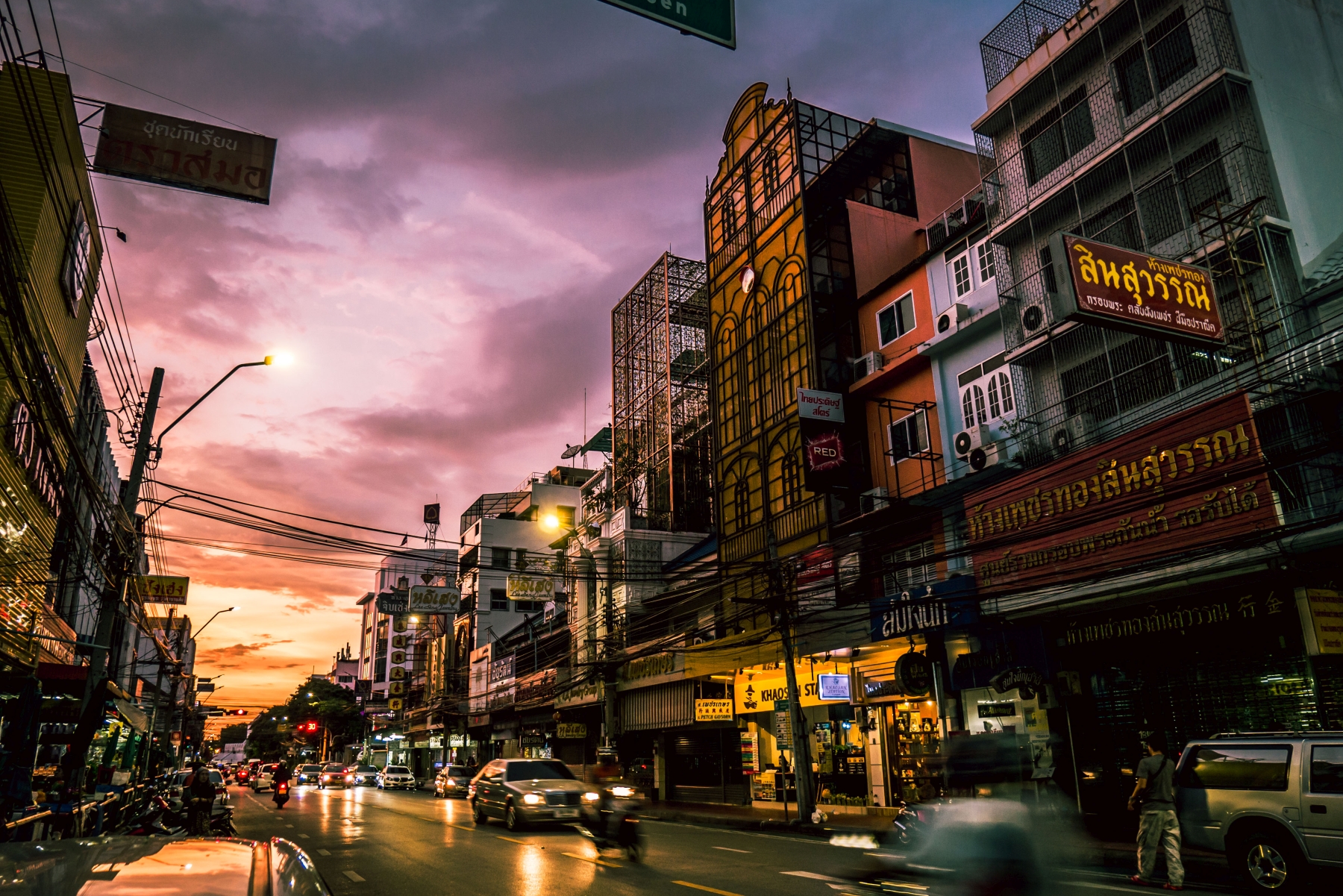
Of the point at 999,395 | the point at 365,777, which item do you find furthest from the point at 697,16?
the point at 365,777

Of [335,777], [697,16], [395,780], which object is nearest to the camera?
[697,16]

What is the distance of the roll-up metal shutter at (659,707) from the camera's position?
32625 mm

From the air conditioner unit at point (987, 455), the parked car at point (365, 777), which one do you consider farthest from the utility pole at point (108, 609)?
the parked car at point (365, 777)

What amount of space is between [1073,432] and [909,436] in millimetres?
6188

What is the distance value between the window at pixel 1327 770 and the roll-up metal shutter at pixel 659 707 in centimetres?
2332

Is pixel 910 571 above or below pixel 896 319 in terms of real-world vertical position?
below

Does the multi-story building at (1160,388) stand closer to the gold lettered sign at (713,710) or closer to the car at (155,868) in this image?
the gold lettered sign at (713,710)

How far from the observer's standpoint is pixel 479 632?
65.7 metres

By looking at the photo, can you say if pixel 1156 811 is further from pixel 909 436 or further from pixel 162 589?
pixel 162 589

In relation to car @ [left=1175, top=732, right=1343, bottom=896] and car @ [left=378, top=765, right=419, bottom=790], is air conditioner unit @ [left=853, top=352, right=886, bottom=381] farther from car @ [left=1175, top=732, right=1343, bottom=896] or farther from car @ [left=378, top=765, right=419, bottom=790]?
car @ [left=378, top=765, right=419, bottom=790]

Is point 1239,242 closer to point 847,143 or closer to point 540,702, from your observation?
point 847,143

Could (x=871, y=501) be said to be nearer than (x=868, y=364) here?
Yes

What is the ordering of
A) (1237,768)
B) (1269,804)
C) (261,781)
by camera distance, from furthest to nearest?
(261,781)
(1237,768)
(1269,804)

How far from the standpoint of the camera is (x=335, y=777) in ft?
171
